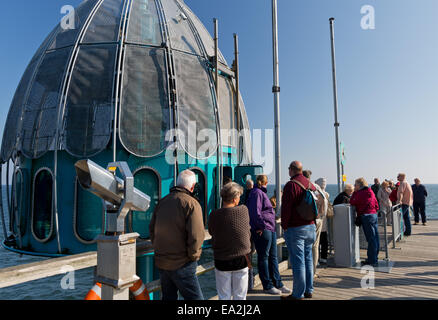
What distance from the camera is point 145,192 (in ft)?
38.7

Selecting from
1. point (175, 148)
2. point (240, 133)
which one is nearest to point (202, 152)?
point (175, 148)

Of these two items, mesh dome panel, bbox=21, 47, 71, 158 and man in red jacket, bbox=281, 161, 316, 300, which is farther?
mesh dome panel, bbox=21, 47, 71, 158

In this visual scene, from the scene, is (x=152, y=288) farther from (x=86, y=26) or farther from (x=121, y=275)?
(x=86, y=26)

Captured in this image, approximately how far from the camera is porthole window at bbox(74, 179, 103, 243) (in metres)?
11.4

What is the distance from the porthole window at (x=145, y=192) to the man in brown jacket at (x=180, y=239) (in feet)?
28.3

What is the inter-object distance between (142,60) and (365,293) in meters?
11.4

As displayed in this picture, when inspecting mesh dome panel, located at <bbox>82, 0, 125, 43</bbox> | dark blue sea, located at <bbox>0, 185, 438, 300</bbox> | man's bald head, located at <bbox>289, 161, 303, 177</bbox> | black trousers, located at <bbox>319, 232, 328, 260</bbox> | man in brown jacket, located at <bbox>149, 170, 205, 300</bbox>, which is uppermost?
mesh dome panel, located at <bbox>82, 0, 125, 43</bbox>

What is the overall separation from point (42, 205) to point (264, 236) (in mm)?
10208

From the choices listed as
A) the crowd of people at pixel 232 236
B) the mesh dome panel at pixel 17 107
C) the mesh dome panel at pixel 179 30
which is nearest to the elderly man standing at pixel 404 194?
the crowd of people at pixel 232 236

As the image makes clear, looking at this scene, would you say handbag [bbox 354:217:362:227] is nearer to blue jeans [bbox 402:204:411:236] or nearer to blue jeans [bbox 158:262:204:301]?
blue jeans [bbox 158:262:204:301]

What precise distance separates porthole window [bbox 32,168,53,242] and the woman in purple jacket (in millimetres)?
9544

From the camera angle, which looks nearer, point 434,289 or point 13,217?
point 434,289

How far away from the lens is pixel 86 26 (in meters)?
13.5

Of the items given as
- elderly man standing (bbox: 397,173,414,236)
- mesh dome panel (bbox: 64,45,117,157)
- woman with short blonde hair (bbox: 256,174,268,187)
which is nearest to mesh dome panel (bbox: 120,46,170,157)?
mesh dome panel (bbox: 64,45,117,157)
